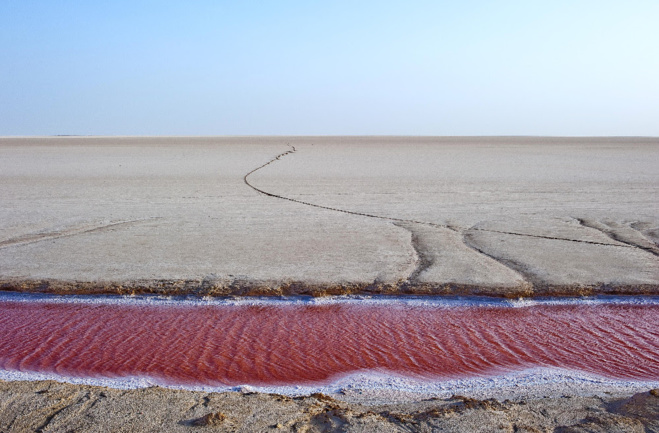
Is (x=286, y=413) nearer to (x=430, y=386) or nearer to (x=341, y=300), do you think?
(x=430, y=386)

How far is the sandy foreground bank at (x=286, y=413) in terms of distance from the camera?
106 inches

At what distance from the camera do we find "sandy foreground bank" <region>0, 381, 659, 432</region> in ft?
8.87

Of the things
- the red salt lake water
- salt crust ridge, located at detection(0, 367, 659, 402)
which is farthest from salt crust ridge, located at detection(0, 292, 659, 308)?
salt crust ridge, located at detection(0, 367, 659, 402)

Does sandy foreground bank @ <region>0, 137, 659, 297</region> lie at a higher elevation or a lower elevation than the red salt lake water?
higher

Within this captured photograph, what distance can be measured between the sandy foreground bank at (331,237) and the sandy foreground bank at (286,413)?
2347 millimetres

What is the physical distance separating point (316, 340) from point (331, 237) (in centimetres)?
301

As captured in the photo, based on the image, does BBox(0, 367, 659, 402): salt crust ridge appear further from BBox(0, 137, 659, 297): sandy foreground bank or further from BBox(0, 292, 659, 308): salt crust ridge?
BBox(0, 137, 659, 297): sandy foreground bank

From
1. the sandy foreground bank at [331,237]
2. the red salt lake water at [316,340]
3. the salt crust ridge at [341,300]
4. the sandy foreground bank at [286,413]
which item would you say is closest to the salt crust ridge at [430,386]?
the red salt lake water at [316,340]

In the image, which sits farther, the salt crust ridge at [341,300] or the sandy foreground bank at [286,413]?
the salt crust ridge at [341,300]

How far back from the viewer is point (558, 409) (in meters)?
2.94

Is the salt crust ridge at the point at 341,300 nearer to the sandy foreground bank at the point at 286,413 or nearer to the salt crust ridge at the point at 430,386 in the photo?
the salt crust ridge at the point at 430,386

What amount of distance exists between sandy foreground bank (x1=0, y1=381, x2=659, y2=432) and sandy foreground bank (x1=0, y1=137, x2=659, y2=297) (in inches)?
92.4

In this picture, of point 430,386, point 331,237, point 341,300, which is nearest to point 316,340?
point 341,300

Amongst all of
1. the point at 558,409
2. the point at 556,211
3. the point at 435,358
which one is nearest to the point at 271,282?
the point at 435,358
